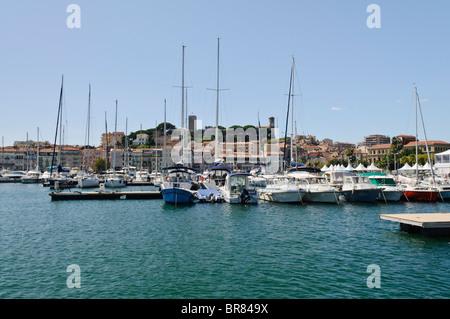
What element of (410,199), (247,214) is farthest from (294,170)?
(247,214)

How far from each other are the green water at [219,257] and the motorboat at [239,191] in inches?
293

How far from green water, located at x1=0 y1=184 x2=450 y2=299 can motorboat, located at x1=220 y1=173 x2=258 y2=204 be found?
744 centimetres

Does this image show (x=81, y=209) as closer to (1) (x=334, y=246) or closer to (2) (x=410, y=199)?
(1) (x=334, y=246)

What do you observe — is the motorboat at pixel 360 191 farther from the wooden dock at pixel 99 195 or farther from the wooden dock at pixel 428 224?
the wooden dock at pixel 99 195

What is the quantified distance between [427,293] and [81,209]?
1287 inches

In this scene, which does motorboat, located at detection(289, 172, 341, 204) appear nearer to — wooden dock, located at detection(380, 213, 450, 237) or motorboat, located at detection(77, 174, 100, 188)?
wooden dock, located at detection(380, 213, 450, 237)

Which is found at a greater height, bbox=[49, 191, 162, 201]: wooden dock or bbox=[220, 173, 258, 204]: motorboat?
bbox=[220, 173, 258, 204]: motorboat

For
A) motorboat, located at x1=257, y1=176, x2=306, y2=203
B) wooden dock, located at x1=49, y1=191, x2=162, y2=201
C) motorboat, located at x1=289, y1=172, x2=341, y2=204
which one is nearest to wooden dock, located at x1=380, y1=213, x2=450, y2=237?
motorboat, located at x1=289, y1=172, x2=341, y2=204

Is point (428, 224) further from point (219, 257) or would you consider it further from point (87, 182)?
point (87, 182)

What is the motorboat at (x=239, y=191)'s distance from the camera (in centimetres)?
3672

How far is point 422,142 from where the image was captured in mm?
159000

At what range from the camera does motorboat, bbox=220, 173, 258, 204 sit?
36.7 m

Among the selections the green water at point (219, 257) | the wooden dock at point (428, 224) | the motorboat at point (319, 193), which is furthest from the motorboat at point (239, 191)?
the wooden dock at point (428, 224)

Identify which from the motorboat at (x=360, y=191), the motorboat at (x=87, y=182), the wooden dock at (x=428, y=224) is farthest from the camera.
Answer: the motorboat at (x=87, y=182)
